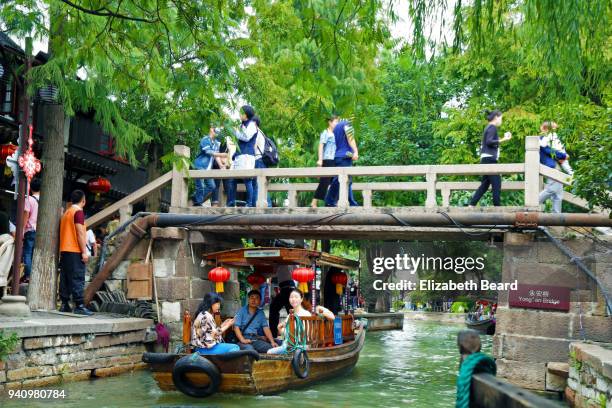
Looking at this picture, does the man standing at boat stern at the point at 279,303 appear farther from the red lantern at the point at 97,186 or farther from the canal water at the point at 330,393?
the red lantern at the point at 97,186

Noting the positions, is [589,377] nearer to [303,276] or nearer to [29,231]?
[303,276]

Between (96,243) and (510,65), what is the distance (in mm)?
10837

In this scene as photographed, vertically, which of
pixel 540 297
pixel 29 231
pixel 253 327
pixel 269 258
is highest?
pixel 29 231

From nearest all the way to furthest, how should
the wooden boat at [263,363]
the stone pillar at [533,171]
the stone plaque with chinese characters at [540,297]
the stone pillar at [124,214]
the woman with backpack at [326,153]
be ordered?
the wooden boat at [263,363]
the stone plaque with chinese characters at [540,297]
the stone pillar at [533,171]
the woman with backpack at [326,153]
the stone pillar at [124,214]

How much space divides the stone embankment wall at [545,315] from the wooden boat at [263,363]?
278 cm

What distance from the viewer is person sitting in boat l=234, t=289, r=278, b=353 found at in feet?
39.8

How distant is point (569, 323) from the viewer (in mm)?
12102

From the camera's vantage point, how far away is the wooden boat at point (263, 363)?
10.5m

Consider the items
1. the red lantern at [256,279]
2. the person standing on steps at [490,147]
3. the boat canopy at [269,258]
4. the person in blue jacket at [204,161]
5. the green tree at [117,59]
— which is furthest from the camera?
the person in blue jacket at [204,161]

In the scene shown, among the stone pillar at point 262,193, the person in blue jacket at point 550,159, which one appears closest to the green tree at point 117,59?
the stone pillar at point 262,193

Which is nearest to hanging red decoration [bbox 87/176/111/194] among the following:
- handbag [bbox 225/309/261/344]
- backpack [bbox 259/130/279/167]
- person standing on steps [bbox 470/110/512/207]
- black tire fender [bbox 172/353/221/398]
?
backpack [bbox 259/130/279/167]

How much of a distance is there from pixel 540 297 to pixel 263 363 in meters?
4.57

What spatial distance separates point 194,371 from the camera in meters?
10.4

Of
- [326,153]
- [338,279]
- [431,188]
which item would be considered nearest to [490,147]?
[431,188]
